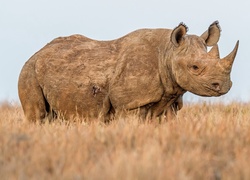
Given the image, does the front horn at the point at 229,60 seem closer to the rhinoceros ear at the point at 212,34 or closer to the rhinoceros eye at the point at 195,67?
the rhinoceros eye at the point at 195,67

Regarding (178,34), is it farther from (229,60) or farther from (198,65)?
(229,60)

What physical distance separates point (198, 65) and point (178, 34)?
0.57 m

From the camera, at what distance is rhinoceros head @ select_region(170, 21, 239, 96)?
8422mm

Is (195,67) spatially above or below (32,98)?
above

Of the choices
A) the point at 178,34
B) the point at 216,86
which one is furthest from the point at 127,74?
the point at 216,86

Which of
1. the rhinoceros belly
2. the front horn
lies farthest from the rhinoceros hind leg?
the front horn

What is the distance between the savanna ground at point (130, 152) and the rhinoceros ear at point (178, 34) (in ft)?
4.92

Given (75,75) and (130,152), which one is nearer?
(130,152)

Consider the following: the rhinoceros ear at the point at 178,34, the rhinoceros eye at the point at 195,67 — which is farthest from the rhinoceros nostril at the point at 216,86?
the rhinoceros ear at the point at 178,34

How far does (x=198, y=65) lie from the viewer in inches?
340

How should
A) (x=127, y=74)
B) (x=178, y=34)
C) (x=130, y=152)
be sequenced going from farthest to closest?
(x=127, y=74) → (x=178, y=34) → (x=130, y=152)

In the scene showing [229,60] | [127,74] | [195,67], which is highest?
[229,60]

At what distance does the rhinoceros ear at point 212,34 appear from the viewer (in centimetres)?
955

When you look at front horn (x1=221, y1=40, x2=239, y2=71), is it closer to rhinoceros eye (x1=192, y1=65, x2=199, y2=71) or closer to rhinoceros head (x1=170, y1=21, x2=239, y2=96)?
rhinoceros head (x1=170, y1=21, x2=239, y2=96)
